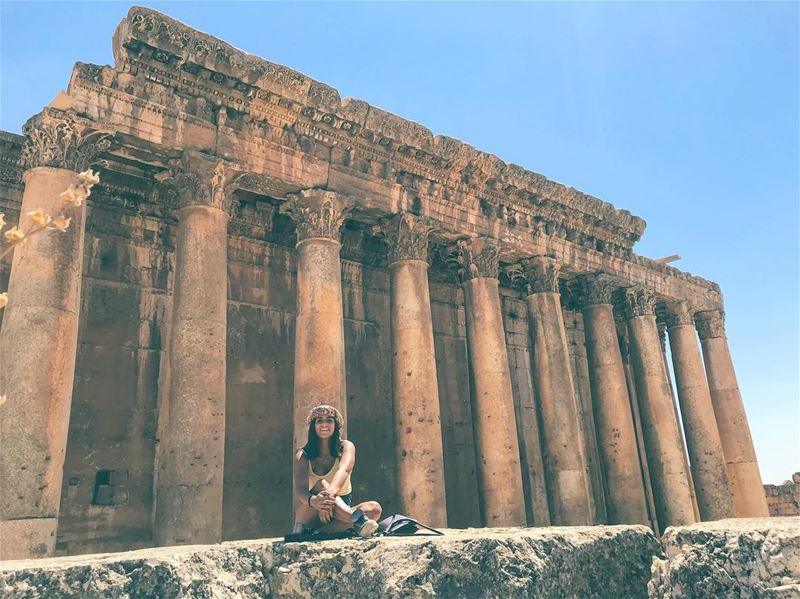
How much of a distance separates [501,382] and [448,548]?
37.6 feet

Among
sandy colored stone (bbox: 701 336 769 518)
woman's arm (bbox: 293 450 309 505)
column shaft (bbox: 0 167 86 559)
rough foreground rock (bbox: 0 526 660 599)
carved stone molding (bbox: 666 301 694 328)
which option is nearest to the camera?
rough foreground rock (bbox: 0 526 660 599)

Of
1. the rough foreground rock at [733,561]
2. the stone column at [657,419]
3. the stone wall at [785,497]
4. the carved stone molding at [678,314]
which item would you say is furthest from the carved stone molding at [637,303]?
the rough foreground rock at [733,561]

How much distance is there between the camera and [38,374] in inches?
365

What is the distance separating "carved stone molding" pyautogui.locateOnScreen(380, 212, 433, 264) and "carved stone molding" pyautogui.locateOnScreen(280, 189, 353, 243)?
5.31 feet

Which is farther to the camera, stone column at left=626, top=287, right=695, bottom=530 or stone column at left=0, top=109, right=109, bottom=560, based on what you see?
stone column at left=626, top=287, right=695, bottom=530

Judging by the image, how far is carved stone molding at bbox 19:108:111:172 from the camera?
33.9 ft

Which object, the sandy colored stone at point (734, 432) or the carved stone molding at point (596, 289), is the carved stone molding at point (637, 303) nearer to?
the carved stone molding at point (596, 289)

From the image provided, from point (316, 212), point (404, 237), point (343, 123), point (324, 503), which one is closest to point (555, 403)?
point (404, 237)

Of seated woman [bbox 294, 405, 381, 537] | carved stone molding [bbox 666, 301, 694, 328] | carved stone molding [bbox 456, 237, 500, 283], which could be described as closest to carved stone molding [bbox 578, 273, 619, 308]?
carved stone molding [bbox 666, 301, 694, 328]

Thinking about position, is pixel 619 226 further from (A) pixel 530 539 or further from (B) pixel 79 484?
(A) pixel 530 539

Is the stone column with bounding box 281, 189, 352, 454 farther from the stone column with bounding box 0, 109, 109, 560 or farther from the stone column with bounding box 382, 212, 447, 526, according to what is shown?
the stone column with bounding box 0, 109, 109, 560

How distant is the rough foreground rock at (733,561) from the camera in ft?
10.1

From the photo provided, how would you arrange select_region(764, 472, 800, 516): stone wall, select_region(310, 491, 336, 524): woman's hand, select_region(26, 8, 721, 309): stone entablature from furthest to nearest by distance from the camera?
select_region(764, 472, 800, 516): stone wall → select_region(26, 8, 721, 309): stone entablature → select_region(310, 491, 336, 524): woman's hand

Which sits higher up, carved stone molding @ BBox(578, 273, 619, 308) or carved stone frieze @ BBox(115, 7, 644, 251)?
carved stone frieze @ BBox(115, 7, 644, 251)
